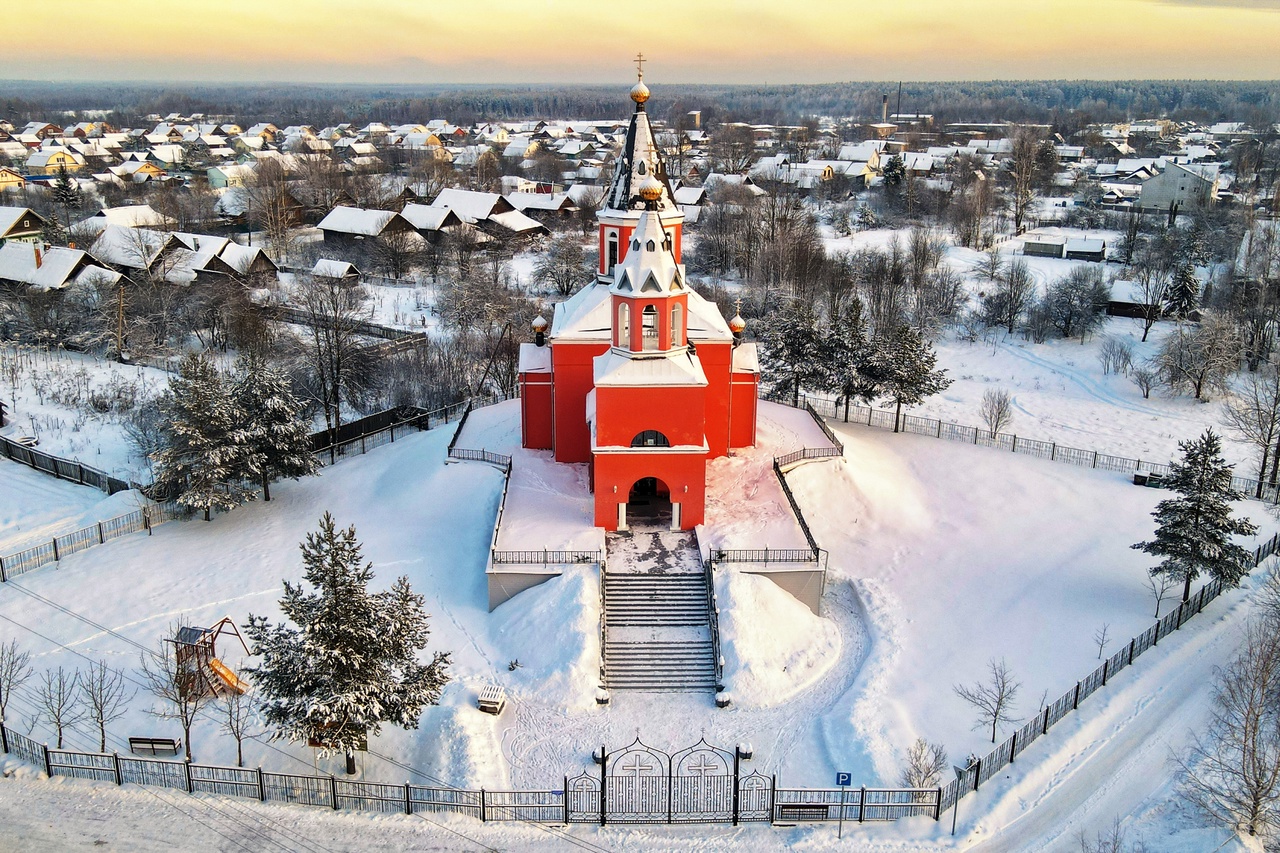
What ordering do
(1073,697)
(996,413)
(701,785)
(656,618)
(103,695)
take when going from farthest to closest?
(996,413) < (656,618) < (1073,697) < (103,695) < (701,785)

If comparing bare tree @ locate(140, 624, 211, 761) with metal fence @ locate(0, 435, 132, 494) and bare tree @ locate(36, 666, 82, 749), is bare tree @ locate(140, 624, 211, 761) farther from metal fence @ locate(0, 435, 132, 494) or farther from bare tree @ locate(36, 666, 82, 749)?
metal fence @ locate(0, 435, 132, 494)

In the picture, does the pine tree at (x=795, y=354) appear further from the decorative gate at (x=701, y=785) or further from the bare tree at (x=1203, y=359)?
the decorative gate at (x=701, y=785)

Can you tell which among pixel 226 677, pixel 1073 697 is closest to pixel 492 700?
pixel 226 677

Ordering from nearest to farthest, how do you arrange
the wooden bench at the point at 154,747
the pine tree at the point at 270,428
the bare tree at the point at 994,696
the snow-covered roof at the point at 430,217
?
the wooden bench at the point at 154,747
the bare tree at the point at 994,696
the pine tree at the point at 270,428
the snow-covered roof at the point at 430,217

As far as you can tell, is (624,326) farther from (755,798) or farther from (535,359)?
(755,798)

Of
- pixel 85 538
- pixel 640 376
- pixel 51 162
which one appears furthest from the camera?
pixel 51 162

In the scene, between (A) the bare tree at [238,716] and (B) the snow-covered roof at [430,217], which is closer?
(A) the bare tree at [238,716]

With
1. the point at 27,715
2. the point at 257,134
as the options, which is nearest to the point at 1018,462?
the point at 27,715

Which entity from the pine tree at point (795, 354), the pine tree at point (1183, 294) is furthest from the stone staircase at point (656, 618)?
the pine tree at point (1183, 294)
